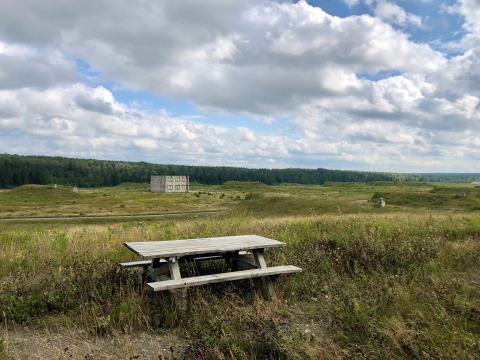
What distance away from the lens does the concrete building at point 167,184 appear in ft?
323

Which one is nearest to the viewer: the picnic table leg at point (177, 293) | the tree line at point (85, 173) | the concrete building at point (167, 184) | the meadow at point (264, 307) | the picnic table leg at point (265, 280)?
the meadow at point (264, 307)

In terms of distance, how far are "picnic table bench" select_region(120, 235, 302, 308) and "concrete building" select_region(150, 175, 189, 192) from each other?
92948 mm

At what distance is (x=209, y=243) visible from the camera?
637 cm

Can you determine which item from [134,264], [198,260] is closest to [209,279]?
[134,264]

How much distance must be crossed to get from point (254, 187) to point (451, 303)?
108 metres

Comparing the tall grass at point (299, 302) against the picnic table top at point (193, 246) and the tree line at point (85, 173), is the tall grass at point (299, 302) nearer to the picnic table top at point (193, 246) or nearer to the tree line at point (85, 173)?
the picnic table top at point (193, 246)

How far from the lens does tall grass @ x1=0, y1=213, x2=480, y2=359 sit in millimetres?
3943

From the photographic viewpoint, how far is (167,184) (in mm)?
98812

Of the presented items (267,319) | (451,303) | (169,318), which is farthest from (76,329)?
(451,303)

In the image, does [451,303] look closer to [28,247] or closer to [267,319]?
[267,319]

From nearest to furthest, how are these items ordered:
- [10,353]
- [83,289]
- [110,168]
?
[10,353] < [83,289] < [110,168]

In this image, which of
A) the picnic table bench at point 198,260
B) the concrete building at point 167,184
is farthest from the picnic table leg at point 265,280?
the concrete building at point 167,184

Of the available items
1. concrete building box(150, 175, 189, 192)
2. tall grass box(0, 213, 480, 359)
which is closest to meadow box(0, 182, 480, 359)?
tall grass box(0, 213, 480, 359)

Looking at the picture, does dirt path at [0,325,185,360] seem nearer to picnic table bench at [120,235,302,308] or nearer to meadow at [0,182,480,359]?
meadow at [0,182,480,359]
